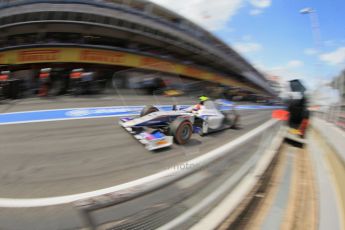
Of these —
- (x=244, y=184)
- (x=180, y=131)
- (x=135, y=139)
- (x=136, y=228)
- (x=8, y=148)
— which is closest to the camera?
(x=136, y=228)

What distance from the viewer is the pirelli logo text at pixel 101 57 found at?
1.73m

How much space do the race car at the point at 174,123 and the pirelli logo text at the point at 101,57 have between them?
53 cm

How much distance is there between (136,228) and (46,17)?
1323 mm

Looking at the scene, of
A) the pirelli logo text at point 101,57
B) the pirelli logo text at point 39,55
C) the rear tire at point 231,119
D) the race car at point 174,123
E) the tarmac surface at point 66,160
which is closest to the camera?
the tarmac surface at point 66,160

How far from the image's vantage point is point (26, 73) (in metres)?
1.37

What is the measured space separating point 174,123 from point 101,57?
84cm

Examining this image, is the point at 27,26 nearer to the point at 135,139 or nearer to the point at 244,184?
the point at 135,139

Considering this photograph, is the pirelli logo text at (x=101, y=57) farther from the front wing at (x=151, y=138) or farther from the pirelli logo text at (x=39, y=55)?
the front wing at (x=151, y=138)

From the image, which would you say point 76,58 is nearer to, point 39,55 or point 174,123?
point 39,55

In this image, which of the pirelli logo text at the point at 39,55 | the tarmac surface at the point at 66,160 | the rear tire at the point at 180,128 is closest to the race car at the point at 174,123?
the rear tire at the point at 180,128

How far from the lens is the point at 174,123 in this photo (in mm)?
1979

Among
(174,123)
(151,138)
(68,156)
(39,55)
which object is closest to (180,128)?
(174,123)

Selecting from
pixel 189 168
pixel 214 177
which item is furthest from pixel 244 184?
pixel 189 168

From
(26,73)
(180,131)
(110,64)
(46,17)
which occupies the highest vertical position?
(46,17)
